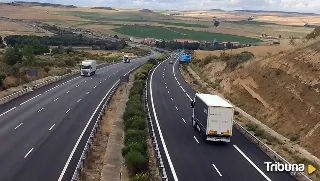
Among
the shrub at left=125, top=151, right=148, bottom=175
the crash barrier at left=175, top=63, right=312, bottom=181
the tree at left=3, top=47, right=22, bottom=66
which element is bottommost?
the tree at left=3, top=47, right=22, bottom=66

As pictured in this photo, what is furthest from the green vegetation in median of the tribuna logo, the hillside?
the hillside

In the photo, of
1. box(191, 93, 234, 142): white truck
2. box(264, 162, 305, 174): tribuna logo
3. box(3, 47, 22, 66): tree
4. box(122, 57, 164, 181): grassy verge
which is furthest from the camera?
box(3, 47, 22, 66): tree

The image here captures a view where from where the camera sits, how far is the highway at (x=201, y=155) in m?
22.8

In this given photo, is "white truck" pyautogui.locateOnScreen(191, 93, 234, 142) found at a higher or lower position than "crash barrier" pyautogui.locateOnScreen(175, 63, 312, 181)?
higher

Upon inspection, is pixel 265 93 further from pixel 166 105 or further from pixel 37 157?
pixel 37 157

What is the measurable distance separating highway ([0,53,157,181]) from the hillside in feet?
48.8

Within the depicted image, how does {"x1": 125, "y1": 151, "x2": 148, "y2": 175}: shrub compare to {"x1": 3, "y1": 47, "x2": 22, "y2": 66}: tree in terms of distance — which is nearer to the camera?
{"x1": 125, "y1": 151, "x2": 148, "y2": 175}: shrub

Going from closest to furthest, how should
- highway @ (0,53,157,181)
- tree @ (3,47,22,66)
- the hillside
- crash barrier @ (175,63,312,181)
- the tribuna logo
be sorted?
highway @ (0,53,157,181) → crash barrier @ (175,63,312,181) → the tribuna logo → the hillside → tree @ (3,47,22,66)

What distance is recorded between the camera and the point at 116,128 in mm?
34594

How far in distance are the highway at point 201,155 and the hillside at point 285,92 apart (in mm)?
4025

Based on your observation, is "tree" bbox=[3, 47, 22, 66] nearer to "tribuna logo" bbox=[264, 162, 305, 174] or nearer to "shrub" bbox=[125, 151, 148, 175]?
"shrub" bbox=[125, 151, 148, 175]

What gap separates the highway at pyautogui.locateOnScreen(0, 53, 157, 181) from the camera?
21814 millimetres

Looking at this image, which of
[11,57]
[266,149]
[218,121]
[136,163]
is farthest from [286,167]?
[11,57]

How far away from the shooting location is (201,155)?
26719mm
